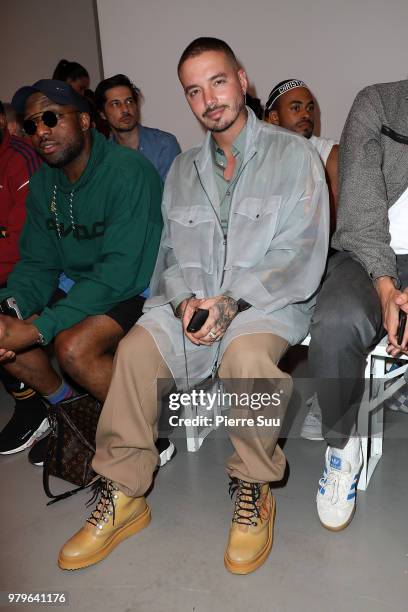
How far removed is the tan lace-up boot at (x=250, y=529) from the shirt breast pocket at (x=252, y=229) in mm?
658

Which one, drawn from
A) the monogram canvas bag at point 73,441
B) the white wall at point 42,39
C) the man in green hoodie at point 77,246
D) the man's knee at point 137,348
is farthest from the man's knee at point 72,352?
the white wall at point 42,39

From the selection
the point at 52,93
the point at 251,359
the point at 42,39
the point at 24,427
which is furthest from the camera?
the point at 42,39

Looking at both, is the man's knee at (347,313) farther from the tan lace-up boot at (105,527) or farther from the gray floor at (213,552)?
the tan lace-up boot at (105,527)

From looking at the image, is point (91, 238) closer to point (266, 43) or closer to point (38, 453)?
point (38, 453)

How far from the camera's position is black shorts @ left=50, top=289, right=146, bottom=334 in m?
1.96

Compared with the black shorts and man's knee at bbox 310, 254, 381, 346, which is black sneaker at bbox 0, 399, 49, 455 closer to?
the black shorts

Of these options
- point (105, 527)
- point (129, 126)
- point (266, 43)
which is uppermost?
point (266, 43)

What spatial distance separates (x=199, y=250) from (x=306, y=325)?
1.34 feet

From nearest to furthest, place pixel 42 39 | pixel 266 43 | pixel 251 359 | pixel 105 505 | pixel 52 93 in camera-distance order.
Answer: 1. pixel 251 359
2. pixel 105 505
3. pixel 52 93
4. pixel 266 43
5. pixel 42 39

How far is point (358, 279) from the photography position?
1.66 m

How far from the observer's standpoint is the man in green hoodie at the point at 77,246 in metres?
1.90

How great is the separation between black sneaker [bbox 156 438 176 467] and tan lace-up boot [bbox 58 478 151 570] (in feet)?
0.96

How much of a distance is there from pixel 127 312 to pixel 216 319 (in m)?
0.44

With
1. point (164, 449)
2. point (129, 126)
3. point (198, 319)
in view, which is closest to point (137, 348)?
point (198, 319)
